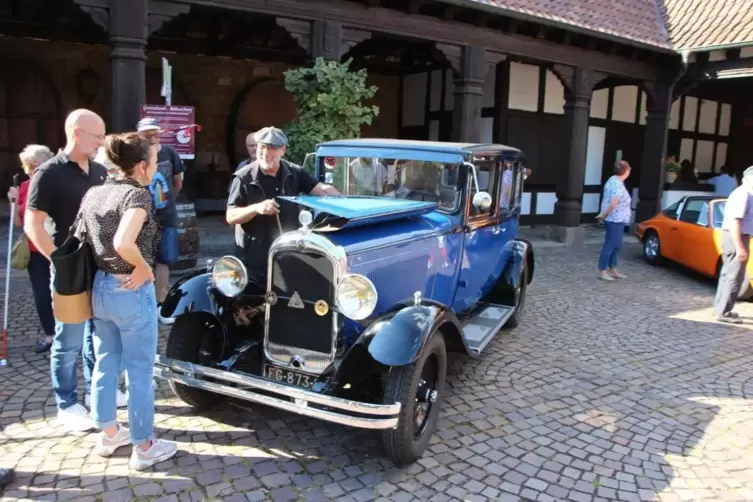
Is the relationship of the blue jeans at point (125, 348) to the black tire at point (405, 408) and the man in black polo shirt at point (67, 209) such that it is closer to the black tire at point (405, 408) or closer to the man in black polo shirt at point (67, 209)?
the man in black polo shirt at point (67, 209)

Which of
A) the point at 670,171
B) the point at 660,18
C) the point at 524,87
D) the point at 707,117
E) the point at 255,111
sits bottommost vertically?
the point at 670,171

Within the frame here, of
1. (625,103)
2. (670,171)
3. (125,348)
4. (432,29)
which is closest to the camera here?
(125,348)

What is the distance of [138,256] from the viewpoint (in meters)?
2.71

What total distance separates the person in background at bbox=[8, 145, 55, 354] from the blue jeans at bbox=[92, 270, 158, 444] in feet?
5.32

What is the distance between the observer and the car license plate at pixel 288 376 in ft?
10.8

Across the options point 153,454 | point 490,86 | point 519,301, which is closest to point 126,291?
point 153,454

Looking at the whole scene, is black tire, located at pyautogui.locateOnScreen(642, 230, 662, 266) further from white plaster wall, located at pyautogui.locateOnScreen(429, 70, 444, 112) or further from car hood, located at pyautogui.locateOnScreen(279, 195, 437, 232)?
car hood, located at pyautogui.locateOnScreen(279, 195, 437, 232)

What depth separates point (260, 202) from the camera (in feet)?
12.8

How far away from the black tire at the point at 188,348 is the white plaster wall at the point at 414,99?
35.8 ft

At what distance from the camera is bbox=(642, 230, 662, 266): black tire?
964 centimetres

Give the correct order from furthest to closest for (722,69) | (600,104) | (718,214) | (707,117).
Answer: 1. (707,117)
2. (600,104)
3. (722,69)
4. (718,214)

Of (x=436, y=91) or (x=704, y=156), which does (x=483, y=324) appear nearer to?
(x=436, y=91)

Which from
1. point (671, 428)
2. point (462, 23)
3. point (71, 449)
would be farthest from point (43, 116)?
point (671, 428)

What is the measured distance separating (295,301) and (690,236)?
738 cm
